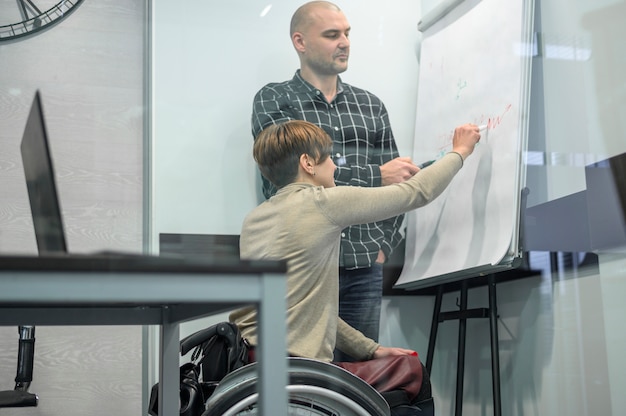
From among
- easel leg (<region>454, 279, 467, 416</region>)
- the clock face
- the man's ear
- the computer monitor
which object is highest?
the clock face

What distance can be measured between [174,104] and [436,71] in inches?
33.2

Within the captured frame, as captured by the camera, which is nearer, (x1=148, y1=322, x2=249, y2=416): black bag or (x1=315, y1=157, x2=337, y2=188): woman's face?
(x1=148, y1=322, x2=249, y2=416): black bag

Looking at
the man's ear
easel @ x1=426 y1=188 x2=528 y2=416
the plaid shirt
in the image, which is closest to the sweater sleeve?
the plaid shirt

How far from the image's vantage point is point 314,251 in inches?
70.8

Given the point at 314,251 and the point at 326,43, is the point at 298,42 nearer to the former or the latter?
the point at 326,43

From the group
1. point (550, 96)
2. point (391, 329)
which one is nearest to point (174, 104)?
point (391, 329)

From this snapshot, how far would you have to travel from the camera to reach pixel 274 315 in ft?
2.41

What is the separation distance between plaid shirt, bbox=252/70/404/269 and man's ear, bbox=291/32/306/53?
0.09 m

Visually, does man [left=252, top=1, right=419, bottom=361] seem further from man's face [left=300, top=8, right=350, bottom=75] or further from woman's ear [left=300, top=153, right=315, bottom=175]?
woman's ear [left=300, top=153, right=315, bottom=175]

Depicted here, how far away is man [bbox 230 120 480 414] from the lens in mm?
1637

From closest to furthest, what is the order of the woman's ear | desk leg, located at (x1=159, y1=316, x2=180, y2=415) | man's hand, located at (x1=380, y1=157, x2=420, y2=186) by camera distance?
desk leg, located at (x1=159, y1=316, x2=180, y2=415), the woman's ear, man's hand, located at (x1=380, y1=157, x2=420, y2=186)

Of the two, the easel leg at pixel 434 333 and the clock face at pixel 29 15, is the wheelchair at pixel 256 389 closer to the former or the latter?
the easel leg at pixel 434 333

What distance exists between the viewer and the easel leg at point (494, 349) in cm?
221

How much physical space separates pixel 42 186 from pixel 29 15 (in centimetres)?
149
